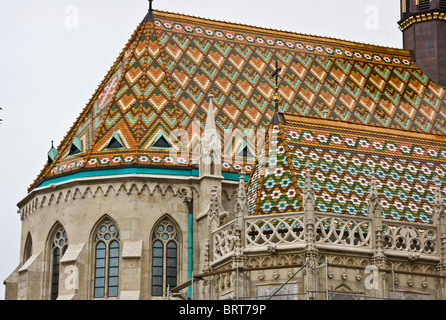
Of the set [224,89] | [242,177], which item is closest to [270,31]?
[224,89]

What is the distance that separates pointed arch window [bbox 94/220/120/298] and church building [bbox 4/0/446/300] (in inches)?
1.6

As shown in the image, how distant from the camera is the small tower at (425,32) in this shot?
40469 mm

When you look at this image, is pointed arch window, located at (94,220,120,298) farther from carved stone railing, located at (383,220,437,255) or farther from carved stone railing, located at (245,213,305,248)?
carved stone railing, located at (383,220,437,255)

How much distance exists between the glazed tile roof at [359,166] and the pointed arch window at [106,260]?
16.1 feet

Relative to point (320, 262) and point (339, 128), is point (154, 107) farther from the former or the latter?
point (320, 262)

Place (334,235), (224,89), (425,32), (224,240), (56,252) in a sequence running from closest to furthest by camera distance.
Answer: (334,235) → (224,240) → (56,252) → (224,89) → (425,32)

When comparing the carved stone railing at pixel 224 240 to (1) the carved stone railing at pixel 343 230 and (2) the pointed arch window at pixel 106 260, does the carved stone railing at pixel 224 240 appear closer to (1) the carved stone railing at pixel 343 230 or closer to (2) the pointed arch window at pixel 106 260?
(1) the carved stone railing at pixel 343 230

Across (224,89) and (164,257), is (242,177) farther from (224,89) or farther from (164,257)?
(224,89)

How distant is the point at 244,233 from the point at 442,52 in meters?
18.2

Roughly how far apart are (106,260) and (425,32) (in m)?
17.5

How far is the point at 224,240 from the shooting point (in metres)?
26.4

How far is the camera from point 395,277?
82.6 feet

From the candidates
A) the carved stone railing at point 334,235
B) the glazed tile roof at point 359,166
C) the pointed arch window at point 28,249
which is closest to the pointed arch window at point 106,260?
the pointed arch window at point 28,249
